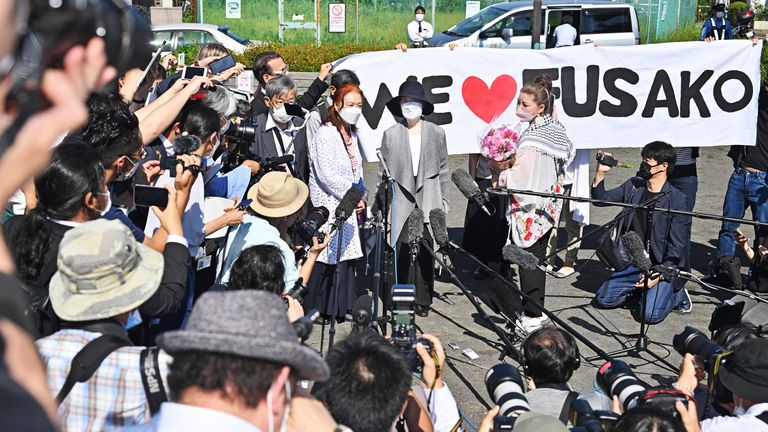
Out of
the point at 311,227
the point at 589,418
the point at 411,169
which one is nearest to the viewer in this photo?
the point at 589,418

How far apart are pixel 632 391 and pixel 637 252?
2531 mm

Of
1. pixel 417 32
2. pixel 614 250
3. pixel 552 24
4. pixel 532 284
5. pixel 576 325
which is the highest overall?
pixel 552 24

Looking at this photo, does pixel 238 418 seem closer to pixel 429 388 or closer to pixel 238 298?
pixel 238 298

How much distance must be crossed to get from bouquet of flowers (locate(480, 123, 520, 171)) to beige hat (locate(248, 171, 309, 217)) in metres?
1.90

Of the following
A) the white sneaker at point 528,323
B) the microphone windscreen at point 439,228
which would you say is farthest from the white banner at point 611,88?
the microphone windscreen at point 439,228

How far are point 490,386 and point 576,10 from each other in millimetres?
15477

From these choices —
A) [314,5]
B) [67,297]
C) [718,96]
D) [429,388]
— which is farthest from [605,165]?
[314,5]

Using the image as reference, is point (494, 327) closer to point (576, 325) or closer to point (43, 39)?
point (576, 325)

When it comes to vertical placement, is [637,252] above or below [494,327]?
above

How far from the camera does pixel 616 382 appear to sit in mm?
3359

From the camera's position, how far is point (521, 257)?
571 cm

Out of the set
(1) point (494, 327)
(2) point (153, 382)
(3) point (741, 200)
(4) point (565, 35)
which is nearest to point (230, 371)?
(2) point (153, 382)

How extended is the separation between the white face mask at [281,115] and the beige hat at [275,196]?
1.47m

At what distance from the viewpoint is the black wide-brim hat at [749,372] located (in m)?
3.21
